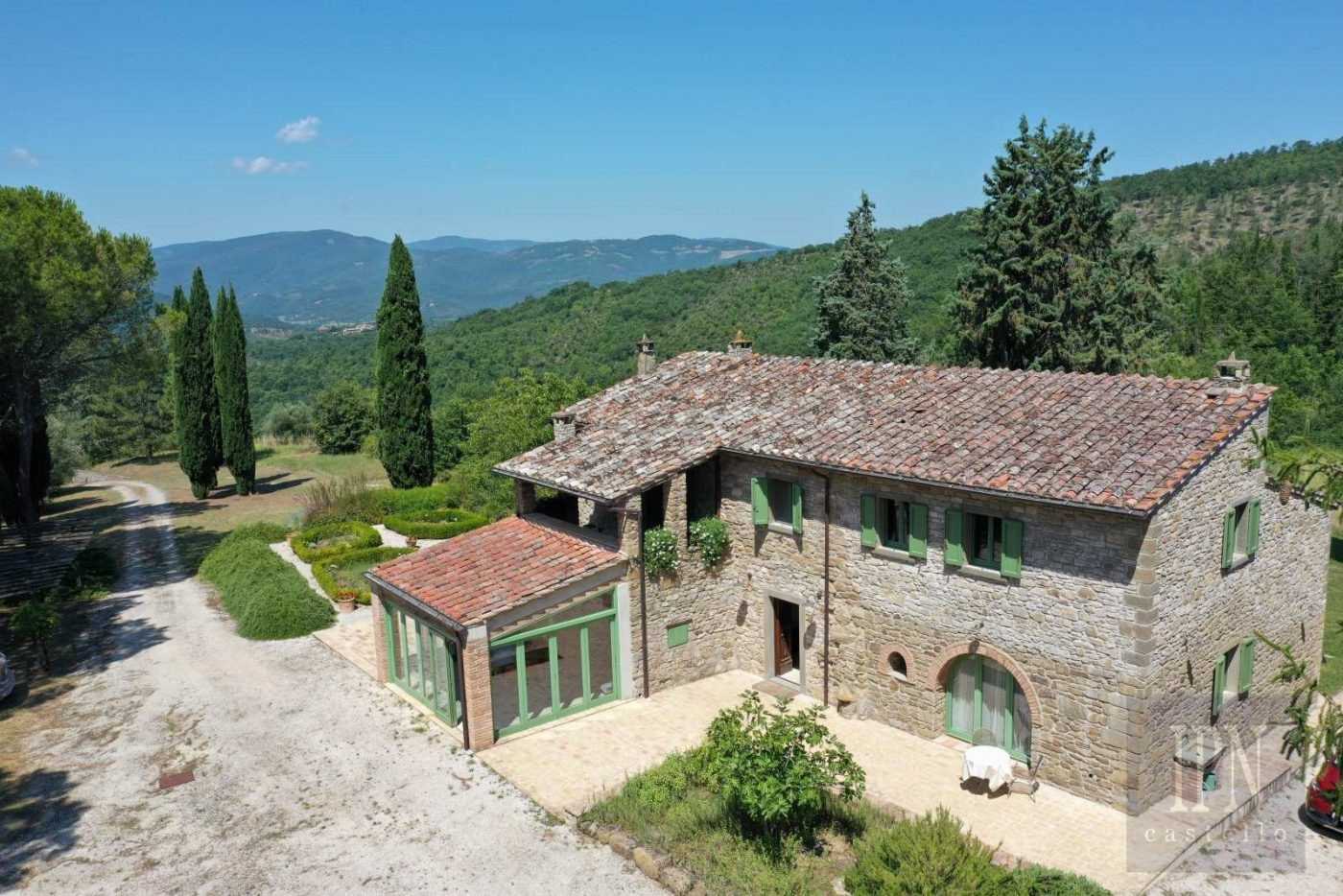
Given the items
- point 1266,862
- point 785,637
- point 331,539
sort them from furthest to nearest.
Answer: point 331,539, point 785,637, point 1266,862

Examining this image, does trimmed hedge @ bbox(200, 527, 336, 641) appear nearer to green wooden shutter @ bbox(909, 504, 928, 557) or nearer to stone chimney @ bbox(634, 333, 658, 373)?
stone chimney @ bbox(634, 333, 658, 373)

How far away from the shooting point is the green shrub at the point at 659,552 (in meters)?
17.8

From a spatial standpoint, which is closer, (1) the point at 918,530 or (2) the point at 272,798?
(2) the point at 272,798

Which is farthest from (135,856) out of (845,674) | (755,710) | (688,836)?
(845,674)

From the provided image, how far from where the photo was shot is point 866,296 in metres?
39.9

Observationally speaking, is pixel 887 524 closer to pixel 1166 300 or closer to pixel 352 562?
pixel 352 562

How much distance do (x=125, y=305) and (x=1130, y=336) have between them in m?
37.0

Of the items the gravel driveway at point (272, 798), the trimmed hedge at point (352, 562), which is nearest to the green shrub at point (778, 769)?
the gravel driveway at point (272, 798)

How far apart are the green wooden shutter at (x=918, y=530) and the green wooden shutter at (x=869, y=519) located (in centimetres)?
79

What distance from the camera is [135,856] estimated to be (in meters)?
13.3

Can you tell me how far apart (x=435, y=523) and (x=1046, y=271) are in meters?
25.5

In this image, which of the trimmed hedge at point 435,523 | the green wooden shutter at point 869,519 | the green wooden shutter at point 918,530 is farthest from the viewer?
the trimmed hedge at point 435,523

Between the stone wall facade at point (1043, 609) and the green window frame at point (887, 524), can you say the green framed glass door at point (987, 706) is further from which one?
the green window frame at point (887, 524)

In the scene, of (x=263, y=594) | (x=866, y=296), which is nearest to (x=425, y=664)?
(x=263, y=594)
